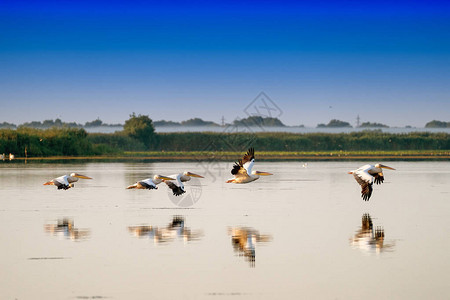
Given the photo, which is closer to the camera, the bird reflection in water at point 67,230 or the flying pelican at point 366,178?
the bird reflection in water at point 67,230

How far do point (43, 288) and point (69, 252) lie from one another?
2.50 metres

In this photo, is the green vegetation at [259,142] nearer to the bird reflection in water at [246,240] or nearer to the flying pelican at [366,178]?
the flying pelican at [366,178]

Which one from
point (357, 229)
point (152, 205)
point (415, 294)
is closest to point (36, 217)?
point (152, 205)

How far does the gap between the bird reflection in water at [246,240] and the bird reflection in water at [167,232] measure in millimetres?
668

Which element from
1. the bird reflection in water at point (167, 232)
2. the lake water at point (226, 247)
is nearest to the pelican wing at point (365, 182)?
the lake water at point (226, 247)

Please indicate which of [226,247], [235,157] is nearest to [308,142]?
[235,157]

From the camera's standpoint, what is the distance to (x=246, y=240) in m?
12.7

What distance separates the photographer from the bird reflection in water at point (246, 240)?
11344mm

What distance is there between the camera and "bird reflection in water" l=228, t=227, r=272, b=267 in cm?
1134

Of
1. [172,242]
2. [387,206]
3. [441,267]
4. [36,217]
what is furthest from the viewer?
[387,206]

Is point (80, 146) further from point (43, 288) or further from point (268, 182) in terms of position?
point (43, 288)

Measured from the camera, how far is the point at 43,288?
9109 millimetres

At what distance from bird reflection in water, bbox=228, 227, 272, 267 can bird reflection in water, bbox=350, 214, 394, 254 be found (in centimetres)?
150

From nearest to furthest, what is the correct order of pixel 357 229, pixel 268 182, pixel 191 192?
1. pixel 357 229
2. pixel 191 192
3. pixel 268 182
